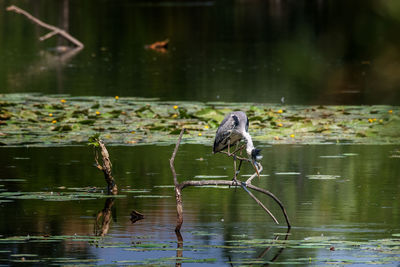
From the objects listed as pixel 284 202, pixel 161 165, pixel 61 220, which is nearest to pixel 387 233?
pixel 284 202

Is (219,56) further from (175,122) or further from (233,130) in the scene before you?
(233,130)

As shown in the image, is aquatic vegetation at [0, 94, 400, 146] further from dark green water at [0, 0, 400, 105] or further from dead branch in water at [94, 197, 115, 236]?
dead branch in water at [94, 197, 115, 236]

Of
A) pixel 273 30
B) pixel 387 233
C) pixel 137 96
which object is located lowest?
pixel 387 233

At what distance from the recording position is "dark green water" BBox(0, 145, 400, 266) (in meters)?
7.60

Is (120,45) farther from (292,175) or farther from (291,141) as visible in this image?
(292,175)

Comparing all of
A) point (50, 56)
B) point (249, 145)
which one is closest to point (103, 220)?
point (249, 145)

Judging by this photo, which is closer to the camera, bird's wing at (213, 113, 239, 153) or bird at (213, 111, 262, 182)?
bird at (213, 111, 262, 182)

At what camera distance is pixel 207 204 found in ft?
31.2

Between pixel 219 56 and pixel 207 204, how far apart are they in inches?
794

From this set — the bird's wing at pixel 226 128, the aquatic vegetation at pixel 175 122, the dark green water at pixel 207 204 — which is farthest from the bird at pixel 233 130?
the aquatic vegetation at pixel 175 122

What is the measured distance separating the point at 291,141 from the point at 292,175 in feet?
7.10

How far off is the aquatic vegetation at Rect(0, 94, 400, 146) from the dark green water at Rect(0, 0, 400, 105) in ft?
3.20

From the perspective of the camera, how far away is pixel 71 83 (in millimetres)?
21281

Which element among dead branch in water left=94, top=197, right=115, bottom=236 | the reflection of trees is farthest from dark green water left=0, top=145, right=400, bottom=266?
the reflection of trees
